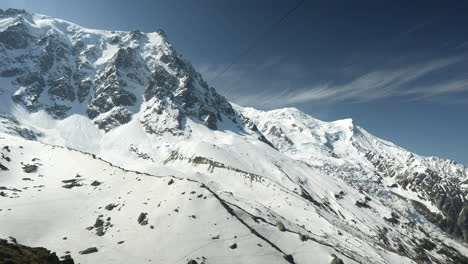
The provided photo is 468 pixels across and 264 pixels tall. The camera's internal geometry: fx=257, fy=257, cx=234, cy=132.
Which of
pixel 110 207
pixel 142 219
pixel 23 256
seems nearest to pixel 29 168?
pixel 110 207

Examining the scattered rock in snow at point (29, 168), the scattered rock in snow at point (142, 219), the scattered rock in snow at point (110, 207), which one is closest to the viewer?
the scattered rock in snow at point (142, 219)

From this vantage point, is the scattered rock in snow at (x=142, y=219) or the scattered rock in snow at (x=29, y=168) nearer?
the scattered rock in snow at (x=142, y=219)

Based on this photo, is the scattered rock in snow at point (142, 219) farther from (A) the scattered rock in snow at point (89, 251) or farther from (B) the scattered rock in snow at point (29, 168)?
(B) the scattered rock in snow at point (29, 168)

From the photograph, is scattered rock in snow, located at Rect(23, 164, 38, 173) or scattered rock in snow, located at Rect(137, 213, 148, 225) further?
scattered rock in snow, located at Rect(23, 164, 38, 173)

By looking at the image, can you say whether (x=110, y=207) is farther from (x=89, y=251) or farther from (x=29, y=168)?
(x=29, y=168)

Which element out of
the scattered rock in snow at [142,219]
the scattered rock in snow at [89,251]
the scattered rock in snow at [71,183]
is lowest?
the scattered rock in snow at [89,251]

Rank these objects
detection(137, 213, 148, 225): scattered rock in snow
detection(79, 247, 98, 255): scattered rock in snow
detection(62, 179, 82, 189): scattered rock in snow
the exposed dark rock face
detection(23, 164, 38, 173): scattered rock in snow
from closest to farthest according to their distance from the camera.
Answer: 1. the exposed dark rock face
2. detection(79, 247, 98, 255): scattered rock in snow
3. detection(137, 213, 148, 225): scattered rock in snow
4. detection(62, 179, 82, 189): scattered rock in snow
5. detection(23, 164, 38, 173): scattered rock in snow

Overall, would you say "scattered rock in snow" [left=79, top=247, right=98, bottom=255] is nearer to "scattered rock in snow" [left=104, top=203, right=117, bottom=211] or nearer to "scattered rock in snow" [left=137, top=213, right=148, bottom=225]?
"scattered rock in snow" [left=137, top=213, right=148, bottom=225]

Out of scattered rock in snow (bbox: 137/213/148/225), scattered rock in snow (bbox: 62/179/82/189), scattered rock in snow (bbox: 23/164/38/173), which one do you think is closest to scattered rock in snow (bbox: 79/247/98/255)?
scattered rock in snow (bbox: 137/213/148/225)

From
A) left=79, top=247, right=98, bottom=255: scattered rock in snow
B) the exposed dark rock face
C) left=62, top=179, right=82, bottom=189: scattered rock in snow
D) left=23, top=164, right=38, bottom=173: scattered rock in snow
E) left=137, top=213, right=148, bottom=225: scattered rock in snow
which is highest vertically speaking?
left=23, top=164, right=38, bottom=173: scattered rock in snow

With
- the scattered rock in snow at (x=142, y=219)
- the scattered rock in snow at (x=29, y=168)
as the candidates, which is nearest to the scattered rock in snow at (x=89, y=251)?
the scattered rock in snow at (x=142, y=219)

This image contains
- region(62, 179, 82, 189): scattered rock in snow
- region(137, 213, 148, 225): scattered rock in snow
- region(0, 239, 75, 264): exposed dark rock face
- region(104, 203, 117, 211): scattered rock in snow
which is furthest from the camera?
region(62, 179, 82, 189): scattered rock in snow
